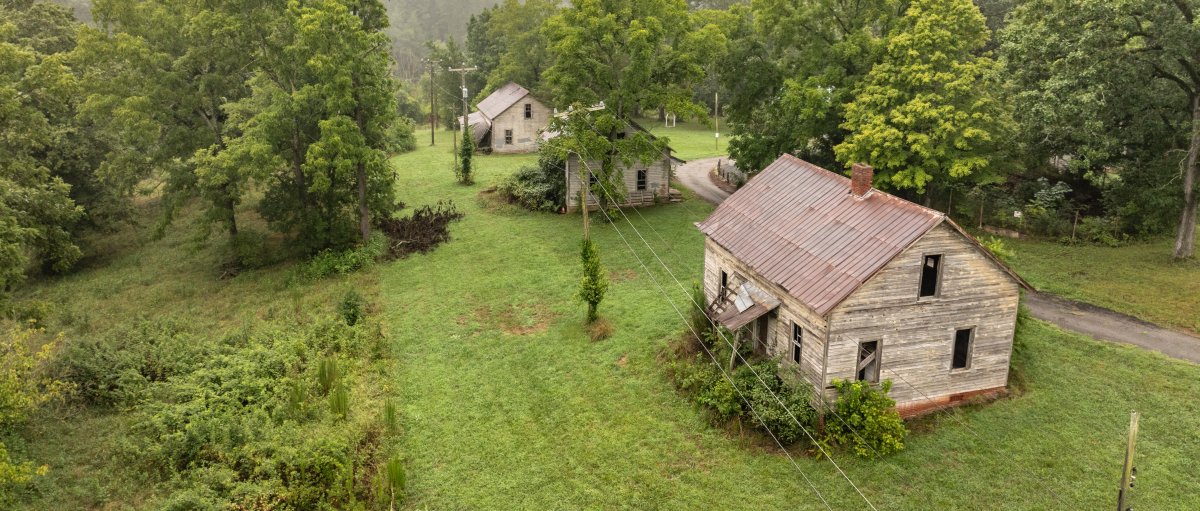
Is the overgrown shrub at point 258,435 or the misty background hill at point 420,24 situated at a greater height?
the misty background hill at point 420,24

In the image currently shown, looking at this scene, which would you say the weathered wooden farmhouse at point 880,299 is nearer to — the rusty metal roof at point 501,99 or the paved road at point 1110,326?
the paved road at point 1110,326

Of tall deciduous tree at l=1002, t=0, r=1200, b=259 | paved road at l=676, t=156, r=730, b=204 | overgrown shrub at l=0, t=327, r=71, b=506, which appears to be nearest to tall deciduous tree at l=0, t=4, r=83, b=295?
overgrown shrub at l=0, t=327, r=71, b=506

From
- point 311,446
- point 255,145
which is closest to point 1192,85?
point 311,446

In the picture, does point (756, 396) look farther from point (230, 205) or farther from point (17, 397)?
point (230, 205)

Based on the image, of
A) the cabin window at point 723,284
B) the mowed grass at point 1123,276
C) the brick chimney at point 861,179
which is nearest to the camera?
the brick chimney at point 861,179

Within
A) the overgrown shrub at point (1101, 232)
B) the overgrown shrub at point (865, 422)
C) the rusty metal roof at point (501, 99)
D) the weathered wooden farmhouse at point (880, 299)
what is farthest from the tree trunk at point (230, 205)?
the overgrown shrub at point (1101, 232)

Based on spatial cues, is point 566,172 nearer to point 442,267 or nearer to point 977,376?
point 442,267

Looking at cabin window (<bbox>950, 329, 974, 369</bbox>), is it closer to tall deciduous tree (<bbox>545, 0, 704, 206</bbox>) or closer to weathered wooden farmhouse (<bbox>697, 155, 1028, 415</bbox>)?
weathered wooden farmhouse (<bbox>697, 155, 1028, 415</bbox>)
